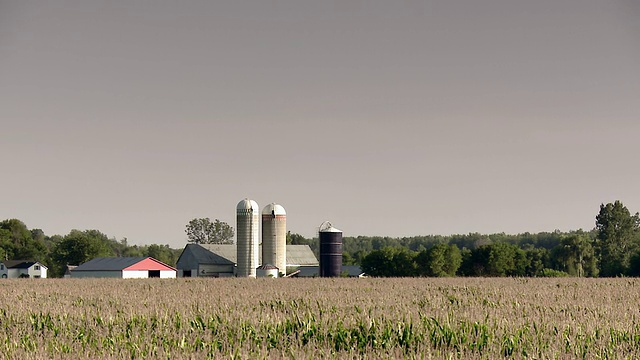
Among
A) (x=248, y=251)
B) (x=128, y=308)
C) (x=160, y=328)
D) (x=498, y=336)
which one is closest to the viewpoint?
(x=498, y=336)

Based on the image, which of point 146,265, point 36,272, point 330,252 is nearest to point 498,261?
point 330,252

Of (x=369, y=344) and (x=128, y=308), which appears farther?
(x=128, y=308)

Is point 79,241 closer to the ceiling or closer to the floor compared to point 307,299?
closer to the ceiling

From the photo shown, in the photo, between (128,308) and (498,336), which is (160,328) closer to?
(128,308)

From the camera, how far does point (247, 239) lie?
347 feet

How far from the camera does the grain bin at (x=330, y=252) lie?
108250mm

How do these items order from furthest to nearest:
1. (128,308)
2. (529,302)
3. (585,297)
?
(585,297) < (529,302) < (128,308)

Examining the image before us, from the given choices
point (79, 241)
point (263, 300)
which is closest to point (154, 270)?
point (79, 241)

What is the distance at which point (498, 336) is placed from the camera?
17.7 m

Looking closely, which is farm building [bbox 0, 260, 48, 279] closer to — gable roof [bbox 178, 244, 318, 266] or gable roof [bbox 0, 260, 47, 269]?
gable roof [bbox 0, 260, 47, 269]

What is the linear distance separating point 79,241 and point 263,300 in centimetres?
12582

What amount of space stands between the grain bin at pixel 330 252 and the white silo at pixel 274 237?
17.8ft

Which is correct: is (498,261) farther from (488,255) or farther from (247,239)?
(247,239)

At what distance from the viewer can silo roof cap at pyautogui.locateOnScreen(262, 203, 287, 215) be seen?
110125 millimetres
